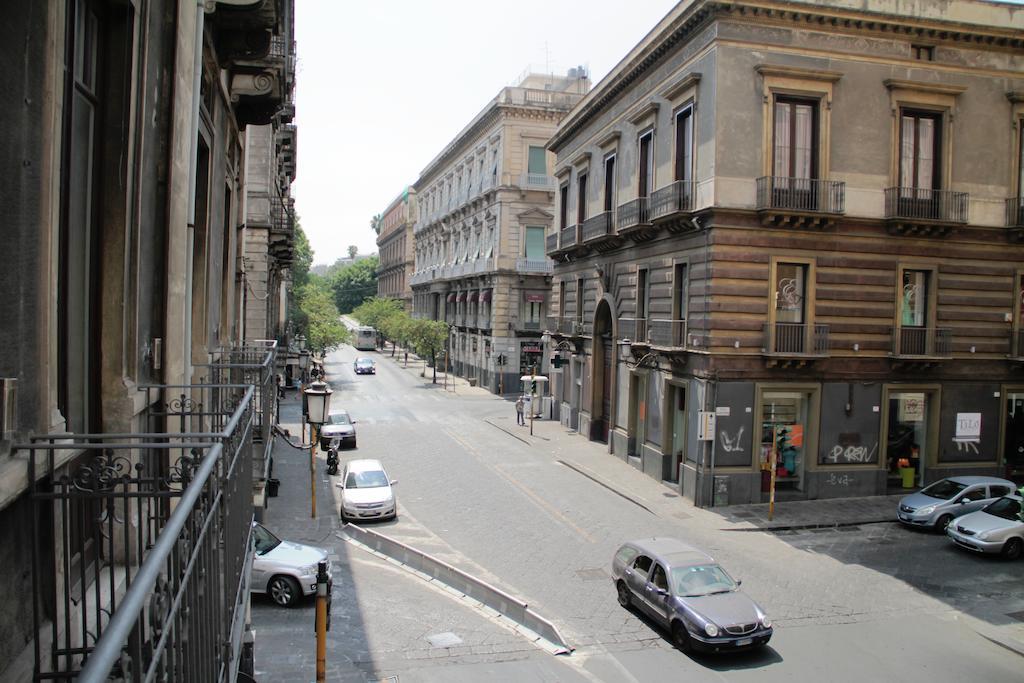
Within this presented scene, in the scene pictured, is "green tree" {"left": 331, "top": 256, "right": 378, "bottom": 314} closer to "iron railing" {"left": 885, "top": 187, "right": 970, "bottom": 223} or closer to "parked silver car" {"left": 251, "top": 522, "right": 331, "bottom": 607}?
"iron railing" {"left": 885, "top": 187, "right": 970, "bottom": 223}

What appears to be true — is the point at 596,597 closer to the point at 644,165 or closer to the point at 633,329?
the point at 633,329

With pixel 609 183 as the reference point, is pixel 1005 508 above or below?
below

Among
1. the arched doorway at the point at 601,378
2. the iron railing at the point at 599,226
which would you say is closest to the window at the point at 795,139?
the iron railing at the point at 599,226

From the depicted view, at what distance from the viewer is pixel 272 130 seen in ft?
85.5

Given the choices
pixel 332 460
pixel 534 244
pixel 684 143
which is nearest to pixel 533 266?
pixel 534 244

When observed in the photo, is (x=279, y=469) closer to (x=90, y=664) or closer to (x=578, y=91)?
(x=90, y=664)

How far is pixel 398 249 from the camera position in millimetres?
98688

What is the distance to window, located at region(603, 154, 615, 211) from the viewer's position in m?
32.8

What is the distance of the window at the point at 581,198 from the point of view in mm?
36594

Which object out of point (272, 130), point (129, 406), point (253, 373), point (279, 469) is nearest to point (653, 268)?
point (272, 130)

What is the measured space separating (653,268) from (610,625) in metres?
15.6

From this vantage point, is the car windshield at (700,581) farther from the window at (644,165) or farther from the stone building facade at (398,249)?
the stone building facade at (398,249)

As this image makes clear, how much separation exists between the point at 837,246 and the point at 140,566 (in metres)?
24.1

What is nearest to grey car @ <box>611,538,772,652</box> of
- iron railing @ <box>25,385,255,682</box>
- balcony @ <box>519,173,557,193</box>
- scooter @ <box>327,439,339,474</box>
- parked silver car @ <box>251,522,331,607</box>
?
parked silver car @ <box>251,522,331,607</box>
